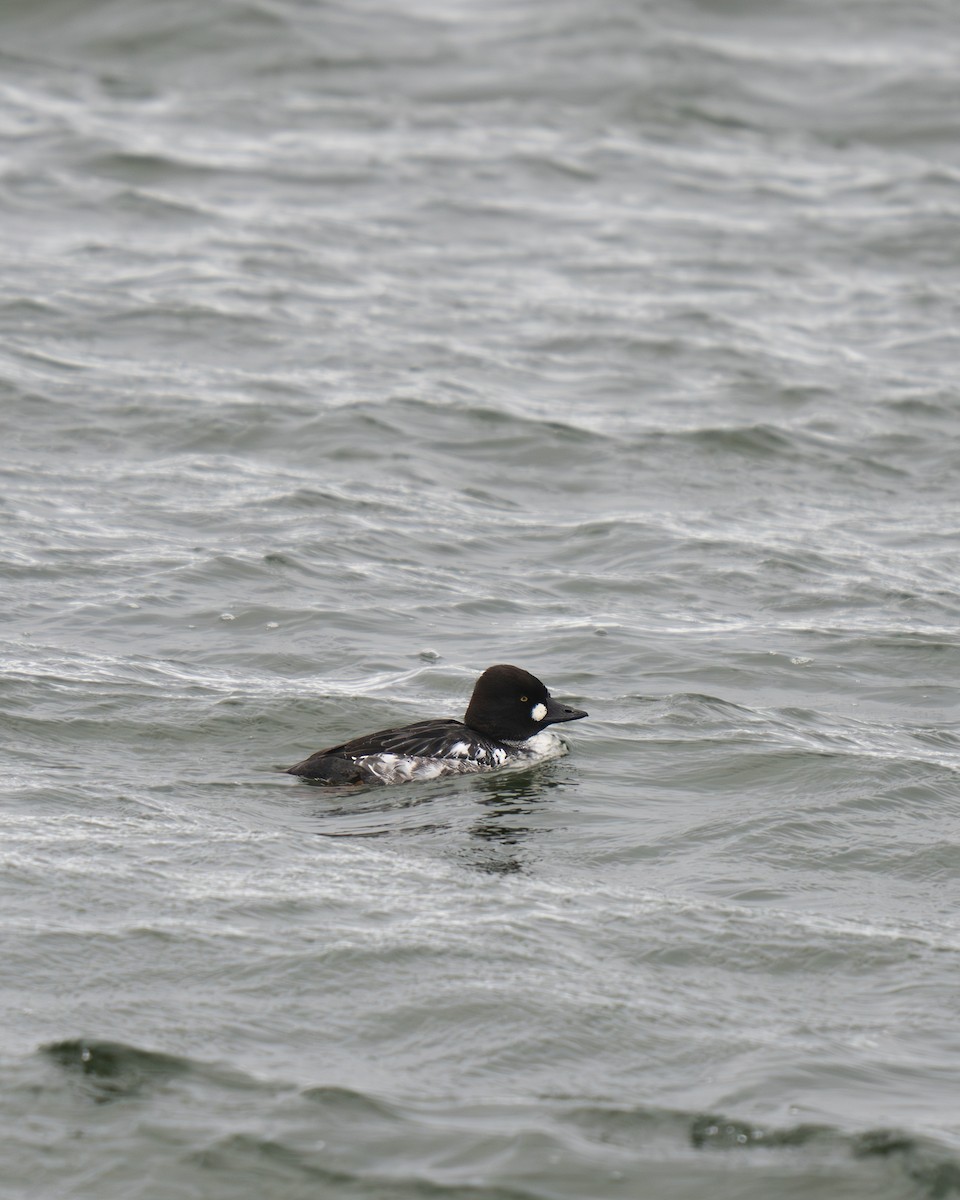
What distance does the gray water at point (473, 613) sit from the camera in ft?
21.0

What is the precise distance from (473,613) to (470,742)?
7.66 ft

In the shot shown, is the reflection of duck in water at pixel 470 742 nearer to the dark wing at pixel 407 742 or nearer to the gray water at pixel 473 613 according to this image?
the dark wing at pixel 407 742

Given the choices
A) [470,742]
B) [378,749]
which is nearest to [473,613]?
[470,742]

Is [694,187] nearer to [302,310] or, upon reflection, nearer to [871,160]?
[871,160]

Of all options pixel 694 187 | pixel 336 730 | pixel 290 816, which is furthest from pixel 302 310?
pixel 290 816

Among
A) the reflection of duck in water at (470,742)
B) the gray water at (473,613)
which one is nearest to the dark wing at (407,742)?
the reflection of duck in water at (470,742)

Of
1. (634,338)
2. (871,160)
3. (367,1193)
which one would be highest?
(871,160)

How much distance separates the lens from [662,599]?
1227 cm

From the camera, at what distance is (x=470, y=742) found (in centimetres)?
957

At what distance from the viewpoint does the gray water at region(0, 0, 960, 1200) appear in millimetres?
6395

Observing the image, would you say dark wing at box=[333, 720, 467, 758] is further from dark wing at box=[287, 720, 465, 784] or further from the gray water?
the gray water

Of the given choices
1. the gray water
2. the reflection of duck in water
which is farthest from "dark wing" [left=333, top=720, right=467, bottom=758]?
the gray water

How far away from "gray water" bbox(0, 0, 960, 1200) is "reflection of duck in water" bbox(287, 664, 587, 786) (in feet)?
0.45

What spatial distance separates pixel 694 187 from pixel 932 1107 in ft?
59.4
